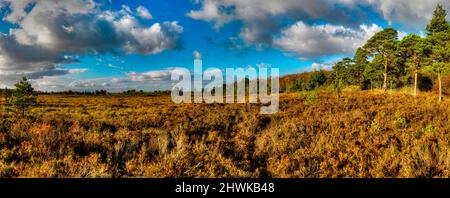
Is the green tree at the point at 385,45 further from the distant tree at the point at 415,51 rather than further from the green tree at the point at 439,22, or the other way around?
the green tree at the point at 439,22

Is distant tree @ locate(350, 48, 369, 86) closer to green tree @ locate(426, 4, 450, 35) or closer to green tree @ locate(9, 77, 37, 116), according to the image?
green tree @ locate(426, 4, 450, 35)

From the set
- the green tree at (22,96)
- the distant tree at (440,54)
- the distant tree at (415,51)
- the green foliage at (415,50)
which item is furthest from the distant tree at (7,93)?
the green foliage at (415,50)

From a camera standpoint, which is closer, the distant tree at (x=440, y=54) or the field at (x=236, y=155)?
the field at (x=236, y=155)

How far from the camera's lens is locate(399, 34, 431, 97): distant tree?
123 feet

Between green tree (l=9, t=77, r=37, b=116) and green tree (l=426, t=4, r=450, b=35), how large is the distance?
4343 cm

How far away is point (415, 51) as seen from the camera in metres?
39.0

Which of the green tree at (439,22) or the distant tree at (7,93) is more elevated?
the green tree at (439,22)

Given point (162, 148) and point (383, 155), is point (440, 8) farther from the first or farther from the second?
point (162, 148)

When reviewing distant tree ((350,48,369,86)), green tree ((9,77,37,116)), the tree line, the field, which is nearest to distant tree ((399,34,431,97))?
the tree line

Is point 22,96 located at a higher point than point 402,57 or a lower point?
lower

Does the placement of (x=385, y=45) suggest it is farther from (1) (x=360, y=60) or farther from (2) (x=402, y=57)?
(1) (x=360, y=60)

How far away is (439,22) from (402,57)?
1133 cm

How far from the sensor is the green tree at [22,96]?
77.0 ft

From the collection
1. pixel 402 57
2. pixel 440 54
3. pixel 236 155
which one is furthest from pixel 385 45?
pixel 236 155
